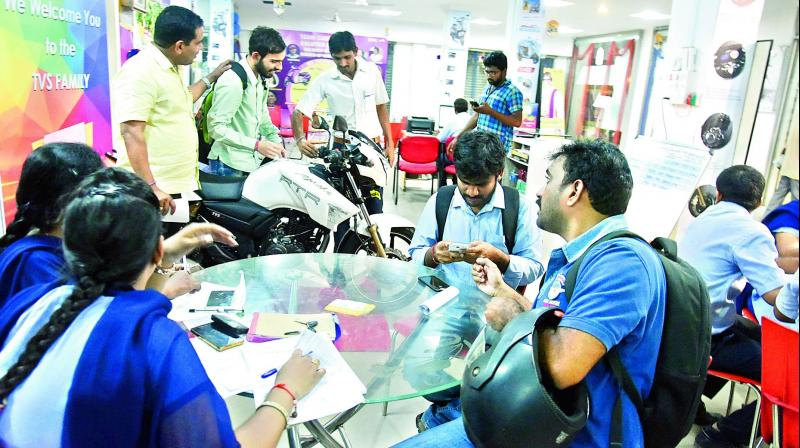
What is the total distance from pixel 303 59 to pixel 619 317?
1295 centimetres

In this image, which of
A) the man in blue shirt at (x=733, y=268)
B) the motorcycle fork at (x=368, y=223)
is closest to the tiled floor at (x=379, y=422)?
the man in blue shirt at (x=733, y=268)

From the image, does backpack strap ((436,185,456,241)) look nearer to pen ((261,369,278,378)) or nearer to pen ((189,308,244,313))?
pen ((189,308,244,313))

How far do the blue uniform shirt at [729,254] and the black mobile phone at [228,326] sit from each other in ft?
6.43

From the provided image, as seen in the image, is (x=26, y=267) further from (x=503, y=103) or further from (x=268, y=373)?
(x=503, y=103)

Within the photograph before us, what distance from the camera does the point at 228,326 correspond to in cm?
163

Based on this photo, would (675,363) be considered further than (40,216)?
No

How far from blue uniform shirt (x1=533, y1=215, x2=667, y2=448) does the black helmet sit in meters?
0.08

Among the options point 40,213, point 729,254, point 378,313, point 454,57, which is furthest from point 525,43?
point 40,213

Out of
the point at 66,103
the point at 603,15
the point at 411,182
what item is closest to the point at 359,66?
the point at 66,103

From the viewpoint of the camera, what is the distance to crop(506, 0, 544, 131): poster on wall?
7.21 m

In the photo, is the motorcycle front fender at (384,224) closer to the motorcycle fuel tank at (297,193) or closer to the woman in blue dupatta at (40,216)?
the motorcycle fuel tank at (297,193)

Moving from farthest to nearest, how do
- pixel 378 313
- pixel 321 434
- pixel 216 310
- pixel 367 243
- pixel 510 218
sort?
pixel 367 243, pixel 510 218, pixel 378 313, pixel 216 310, pixel 321 434

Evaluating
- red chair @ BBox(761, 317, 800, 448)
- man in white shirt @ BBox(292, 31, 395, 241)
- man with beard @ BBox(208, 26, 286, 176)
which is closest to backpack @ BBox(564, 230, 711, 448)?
red chair @ BBox(761, 317, 800, 448)

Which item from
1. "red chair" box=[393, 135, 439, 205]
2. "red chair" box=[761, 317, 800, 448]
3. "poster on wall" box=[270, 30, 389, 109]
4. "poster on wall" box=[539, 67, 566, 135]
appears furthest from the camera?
"poster on wall" box=[539, 67, 566, 135]
